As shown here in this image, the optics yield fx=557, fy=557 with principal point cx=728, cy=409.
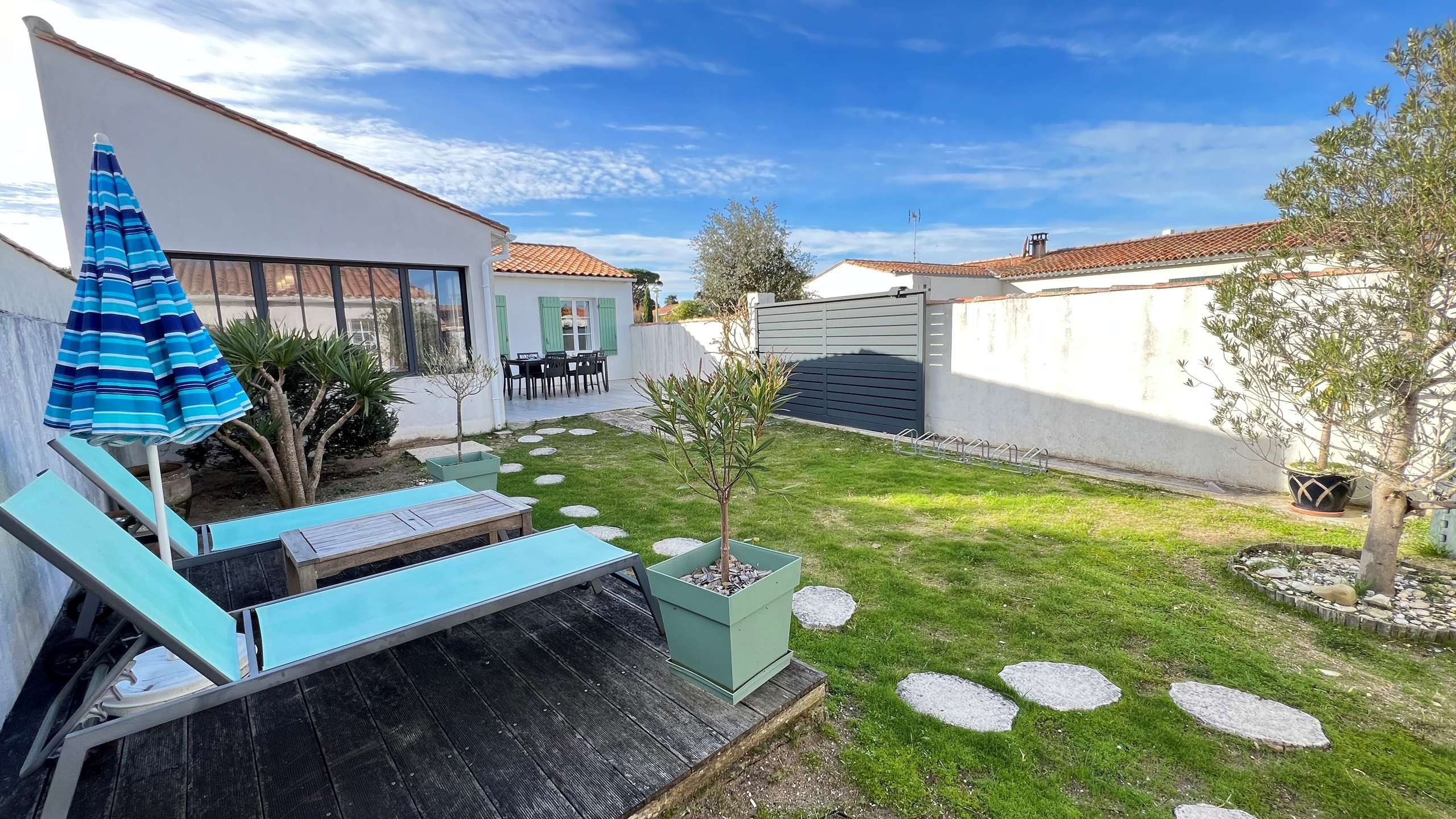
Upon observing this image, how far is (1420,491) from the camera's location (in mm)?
3311

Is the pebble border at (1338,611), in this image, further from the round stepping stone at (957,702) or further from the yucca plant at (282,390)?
the yucca plant at (282,390)

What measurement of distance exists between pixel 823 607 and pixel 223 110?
26.8ft

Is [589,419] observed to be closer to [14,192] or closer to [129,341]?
[14,192]

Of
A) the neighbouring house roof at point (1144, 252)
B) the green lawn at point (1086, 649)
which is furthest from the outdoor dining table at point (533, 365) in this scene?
the neighbouring house roof at point (1144, 252)

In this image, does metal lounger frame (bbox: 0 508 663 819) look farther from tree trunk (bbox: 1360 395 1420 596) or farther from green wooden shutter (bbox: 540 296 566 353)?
green wooden shutter (bbox: 540 296 566 353)

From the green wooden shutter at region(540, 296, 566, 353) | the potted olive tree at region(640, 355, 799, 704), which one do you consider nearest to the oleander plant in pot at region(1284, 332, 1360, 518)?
the potted olive tree at region(640, 355, 799, 704)

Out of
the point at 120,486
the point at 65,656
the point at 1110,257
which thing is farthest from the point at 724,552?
the point at 1110,257

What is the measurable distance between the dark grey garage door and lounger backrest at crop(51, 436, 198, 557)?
5.65 metres

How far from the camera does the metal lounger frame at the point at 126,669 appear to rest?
1346mm

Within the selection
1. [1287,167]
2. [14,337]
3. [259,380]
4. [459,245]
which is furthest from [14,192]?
[1287,167]

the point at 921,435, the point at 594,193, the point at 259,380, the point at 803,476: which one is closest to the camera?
the point at 259,380

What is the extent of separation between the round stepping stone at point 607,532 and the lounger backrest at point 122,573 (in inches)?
92.4

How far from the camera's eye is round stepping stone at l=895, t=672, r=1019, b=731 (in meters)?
2.19

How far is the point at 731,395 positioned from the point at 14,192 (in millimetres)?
6519
